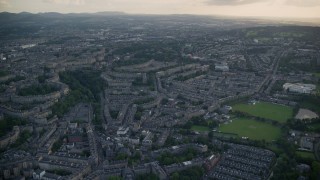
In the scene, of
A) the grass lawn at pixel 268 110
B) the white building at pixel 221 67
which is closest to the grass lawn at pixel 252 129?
the grass lawn at pixel 268 110

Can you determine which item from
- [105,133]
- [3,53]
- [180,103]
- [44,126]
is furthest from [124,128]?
[3,53]

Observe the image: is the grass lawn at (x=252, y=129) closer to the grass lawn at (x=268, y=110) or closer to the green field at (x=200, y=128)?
the green field at (x=200, y=128)

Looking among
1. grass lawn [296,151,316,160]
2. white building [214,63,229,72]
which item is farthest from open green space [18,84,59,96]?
grass lawn [296,151,316,160]

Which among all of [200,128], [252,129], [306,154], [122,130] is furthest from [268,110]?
[122,130]

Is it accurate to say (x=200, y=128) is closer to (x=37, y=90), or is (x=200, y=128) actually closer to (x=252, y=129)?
A: (x=252, y=129)

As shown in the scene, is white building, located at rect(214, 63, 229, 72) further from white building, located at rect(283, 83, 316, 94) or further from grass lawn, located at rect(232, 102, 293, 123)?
grass lawn, located at rect(232, 102, 293, 123)

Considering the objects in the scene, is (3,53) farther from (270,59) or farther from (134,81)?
(270,59)

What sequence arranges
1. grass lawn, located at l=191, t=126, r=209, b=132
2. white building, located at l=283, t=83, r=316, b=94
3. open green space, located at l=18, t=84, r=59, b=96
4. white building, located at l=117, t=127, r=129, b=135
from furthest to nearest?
1. white building, located at l=283, t=83, r=316, b=94
2. open green space, located at l=18, t=84, r=59, b=96
3. grass lawn, located at l=191, t=126, r=209, b=132
4. white building, located at l=117, t=127, r=129, b=135
